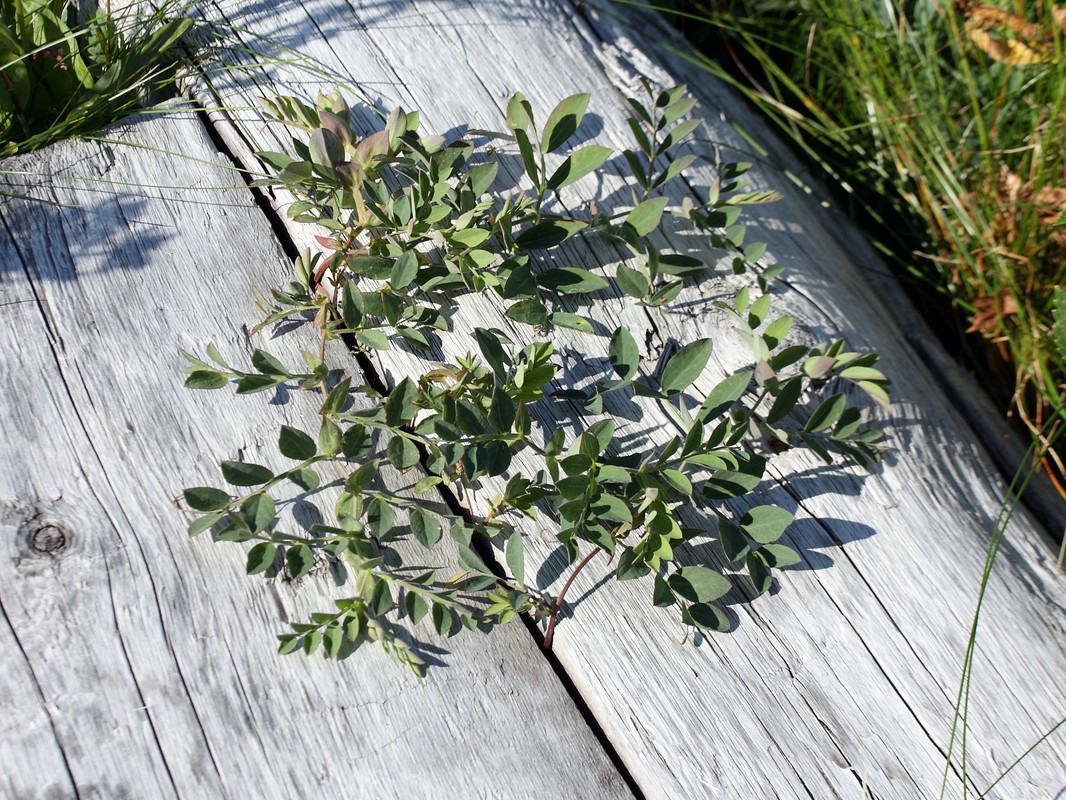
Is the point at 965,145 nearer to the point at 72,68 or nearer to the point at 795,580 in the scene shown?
the point at 795,580

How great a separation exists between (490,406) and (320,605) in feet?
1.44

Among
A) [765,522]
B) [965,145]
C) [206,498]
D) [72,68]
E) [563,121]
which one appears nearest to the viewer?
[206,498]

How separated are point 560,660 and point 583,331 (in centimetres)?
63

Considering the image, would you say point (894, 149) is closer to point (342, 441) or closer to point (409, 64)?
point (409, 64)

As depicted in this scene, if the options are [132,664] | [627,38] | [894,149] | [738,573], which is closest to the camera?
[132,664]

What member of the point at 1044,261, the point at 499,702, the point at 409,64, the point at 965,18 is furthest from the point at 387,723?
the point at 965,18

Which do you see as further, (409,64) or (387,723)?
(409,64)

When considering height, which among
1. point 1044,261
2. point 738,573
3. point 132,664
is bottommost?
point 132,664

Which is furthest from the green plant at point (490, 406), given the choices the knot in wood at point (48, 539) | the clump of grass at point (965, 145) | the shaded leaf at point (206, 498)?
the clump of grass at point (965, 145)

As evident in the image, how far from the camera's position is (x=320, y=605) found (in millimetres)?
1401

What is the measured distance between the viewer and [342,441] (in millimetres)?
1427

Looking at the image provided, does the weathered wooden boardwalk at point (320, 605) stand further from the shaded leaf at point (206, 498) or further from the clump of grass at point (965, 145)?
the clump of grass at point (965, 145)

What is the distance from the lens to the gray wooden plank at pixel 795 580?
1413 millimetres

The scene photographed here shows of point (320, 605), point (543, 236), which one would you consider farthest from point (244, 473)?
point (543, 236)
